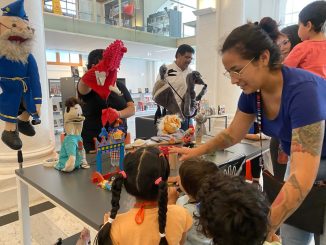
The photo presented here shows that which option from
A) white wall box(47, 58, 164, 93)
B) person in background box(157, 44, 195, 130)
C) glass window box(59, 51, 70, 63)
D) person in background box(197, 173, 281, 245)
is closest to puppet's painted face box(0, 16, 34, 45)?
person in background box(197, 173, 281, 245)

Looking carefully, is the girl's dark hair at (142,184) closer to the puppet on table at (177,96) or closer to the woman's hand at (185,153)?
the woman's hand at (185,153)

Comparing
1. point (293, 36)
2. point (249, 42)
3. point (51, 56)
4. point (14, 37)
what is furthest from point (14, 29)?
point (51, 56)

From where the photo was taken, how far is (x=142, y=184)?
2.70 ft

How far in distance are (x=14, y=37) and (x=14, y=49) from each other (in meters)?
0.06

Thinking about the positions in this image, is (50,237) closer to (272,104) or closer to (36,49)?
(36,49)

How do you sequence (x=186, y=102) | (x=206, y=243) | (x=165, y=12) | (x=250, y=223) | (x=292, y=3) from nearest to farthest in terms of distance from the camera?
(x=250, y=223) → (x=206, y=243) → (x=186, y=102) → (x=292, y=3) → (x=165, y=12)

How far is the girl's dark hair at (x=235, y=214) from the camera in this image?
2.04 feet

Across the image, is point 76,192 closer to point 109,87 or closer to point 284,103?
point 109,87

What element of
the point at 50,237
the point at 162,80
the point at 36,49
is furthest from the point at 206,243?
the point at 36,49

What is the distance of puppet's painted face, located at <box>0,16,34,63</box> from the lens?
135cm

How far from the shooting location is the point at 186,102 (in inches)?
95.6

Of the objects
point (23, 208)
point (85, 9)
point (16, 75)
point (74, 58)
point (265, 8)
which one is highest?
point (85, 9)

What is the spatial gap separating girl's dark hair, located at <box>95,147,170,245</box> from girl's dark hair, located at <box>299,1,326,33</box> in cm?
128

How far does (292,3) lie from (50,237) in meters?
4.67
